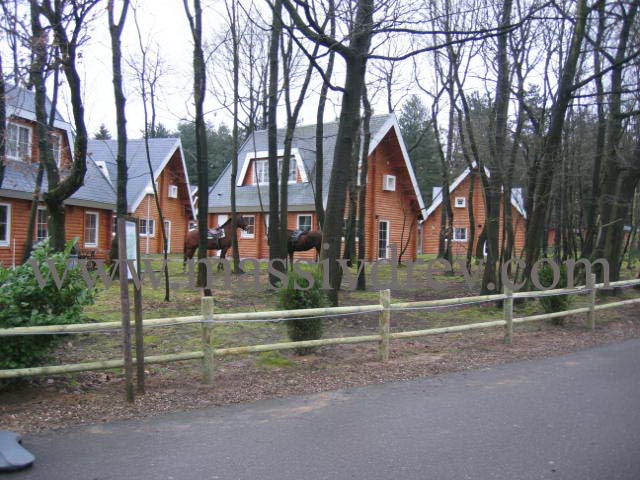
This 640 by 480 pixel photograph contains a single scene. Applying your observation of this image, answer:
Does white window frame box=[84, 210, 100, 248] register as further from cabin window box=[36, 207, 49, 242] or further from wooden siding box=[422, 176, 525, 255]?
wooden siding box=[422, 176, 525, 255]

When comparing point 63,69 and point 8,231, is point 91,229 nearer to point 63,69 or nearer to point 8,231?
point 8,231

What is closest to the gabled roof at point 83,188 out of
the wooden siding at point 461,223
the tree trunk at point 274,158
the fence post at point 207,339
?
the tree trunk at point 274,158

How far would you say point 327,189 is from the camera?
83.8ft

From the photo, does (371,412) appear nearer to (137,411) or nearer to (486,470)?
(486,470)

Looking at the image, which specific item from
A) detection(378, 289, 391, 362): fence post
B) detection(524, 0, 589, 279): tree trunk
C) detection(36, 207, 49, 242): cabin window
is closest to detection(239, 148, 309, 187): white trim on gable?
detection(36, 207, 49, 242): cabin window

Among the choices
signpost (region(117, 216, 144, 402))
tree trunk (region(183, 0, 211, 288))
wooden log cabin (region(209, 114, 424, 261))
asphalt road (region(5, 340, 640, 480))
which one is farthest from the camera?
wooden log cabin (region(209, 114, 424, 261))

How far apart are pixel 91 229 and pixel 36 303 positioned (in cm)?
1904

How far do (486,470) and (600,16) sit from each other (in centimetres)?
1480

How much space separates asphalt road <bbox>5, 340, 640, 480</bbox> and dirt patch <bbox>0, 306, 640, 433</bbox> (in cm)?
38

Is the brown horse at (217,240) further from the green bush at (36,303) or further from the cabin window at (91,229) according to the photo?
the green bush at (36,303)

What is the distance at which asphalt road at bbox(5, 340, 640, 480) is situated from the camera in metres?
4.54

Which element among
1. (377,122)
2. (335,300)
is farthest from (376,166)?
(335,300)

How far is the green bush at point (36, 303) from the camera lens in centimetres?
617

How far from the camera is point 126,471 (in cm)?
449
